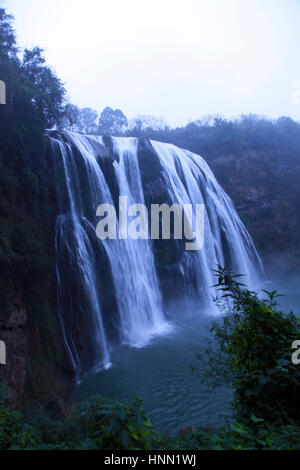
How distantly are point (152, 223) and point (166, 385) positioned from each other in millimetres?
8866

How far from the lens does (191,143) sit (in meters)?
31.1

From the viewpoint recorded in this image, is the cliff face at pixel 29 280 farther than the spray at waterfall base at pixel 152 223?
No

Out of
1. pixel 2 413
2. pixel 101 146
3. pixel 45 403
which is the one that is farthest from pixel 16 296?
pixel 101 146

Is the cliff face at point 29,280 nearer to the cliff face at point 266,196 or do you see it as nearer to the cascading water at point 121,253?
the cascading water at point 121,253

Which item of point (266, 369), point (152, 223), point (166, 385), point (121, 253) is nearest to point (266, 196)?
point (152, 223)

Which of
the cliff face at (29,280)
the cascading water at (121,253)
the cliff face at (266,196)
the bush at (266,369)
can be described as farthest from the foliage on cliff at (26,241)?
the cliff face at (266,196)

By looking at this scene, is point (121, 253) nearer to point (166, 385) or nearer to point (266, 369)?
point (166, 385)

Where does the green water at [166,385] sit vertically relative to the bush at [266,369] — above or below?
below

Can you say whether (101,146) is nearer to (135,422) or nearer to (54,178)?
(54,178)

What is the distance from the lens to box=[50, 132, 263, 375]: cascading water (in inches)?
402

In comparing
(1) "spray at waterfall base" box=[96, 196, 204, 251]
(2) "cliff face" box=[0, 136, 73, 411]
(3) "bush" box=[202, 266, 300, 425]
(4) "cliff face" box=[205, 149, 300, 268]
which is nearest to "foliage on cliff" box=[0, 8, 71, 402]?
(2) "cliff face" box=[0, 136, 73, 411]

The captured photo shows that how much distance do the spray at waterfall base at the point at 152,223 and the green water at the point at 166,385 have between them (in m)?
4.94

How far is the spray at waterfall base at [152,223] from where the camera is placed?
507 inches

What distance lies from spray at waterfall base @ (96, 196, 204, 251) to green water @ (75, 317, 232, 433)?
494cm
